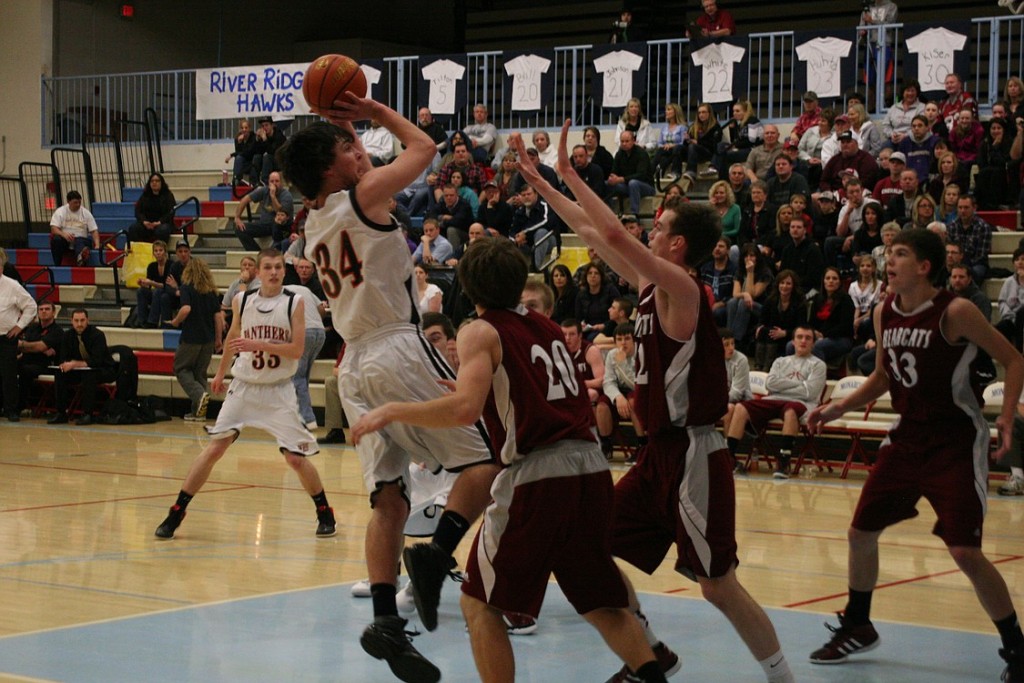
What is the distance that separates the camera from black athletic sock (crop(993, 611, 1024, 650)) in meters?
4.73

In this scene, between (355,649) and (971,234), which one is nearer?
(355,649)

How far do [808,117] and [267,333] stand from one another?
957 cm

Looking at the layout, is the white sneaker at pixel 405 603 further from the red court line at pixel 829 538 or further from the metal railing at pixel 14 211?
the metal railing at pixel 14 211

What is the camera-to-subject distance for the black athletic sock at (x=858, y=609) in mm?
5070

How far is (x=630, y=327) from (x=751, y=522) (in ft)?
11.2

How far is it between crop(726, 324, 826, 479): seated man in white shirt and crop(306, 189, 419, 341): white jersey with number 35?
6.78 m

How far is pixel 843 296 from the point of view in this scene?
12164 millimetres

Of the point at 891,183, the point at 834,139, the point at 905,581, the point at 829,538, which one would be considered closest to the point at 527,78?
the point at 834,139

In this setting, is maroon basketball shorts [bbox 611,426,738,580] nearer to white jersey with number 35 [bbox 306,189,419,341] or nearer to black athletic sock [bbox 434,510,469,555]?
black athletic sock [bbox 434,510,469,555]

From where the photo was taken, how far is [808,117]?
1552 centimetres

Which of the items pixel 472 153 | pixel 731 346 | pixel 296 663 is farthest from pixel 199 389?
pixel 296 663

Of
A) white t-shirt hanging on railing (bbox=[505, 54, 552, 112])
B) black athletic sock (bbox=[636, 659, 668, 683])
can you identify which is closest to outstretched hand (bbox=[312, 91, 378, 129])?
black athletic sock (bbox=[636, 659, 668, 683])

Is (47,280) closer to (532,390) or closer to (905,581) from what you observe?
(905,581)

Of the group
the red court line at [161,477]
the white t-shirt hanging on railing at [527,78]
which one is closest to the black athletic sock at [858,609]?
the red court line at [161,477]
